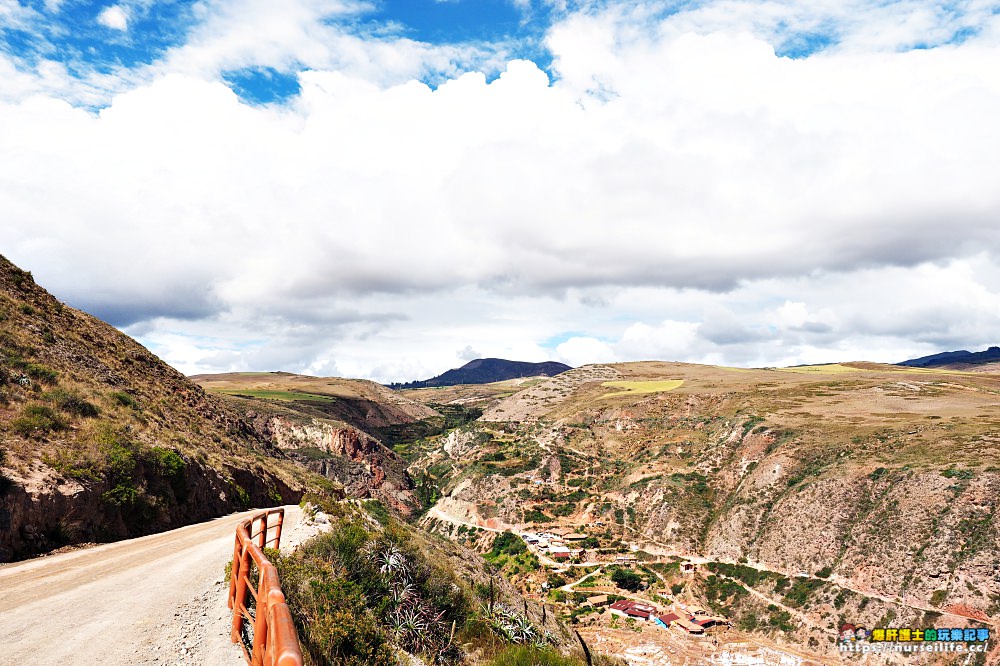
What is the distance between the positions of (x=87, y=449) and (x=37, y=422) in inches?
81.9

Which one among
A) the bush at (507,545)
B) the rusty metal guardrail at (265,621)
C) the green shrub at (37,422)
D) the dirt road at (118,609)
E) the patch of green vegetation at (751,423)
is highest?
the green shrub at (37,422)

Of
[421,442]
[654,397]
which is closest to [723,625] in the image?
→ [654,397]

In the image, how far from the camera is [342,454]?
107562 mm

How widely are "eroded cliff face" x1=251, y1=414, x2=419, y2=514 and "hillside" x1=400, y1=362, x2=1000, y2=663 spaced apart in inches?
453

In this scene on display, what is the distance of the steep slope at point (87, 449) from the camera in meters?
15.3

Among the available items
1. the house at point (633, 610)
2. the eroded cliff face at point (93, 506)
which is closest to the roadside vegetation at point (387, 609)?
the eroded cliff face at point (93, 506)

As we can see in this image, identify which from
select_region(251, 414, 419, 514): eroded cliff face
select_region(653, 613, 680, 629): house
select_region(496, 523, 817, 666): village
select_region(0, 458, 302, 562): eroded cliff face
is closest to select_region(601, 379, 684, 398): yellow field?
select_region(496, 523, 817, 666): village

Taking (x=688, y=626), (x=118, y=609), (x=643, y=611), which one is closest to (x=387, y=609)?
(x=118, y=609)

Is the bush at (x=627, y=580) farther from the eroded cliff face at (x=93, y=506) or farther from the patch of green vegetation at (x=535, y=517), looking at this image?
the eroded cliff face at (x=93, y=506)

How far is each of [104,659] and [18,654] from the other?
1347 mm

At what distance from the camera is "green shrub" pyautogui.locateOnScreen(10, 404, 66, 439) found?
1748cm

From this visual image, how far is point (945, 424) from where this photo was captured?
7662 centimetres

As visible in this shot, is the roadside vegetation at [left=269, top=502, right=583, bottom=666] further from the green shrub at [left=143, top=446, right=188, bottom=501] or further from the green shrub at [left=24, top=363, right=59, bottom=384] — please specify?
the green shrub at [left=24, top=363, right=59, bottom=384]

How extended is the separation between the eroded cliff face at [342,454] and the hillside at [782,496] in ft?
37.8
